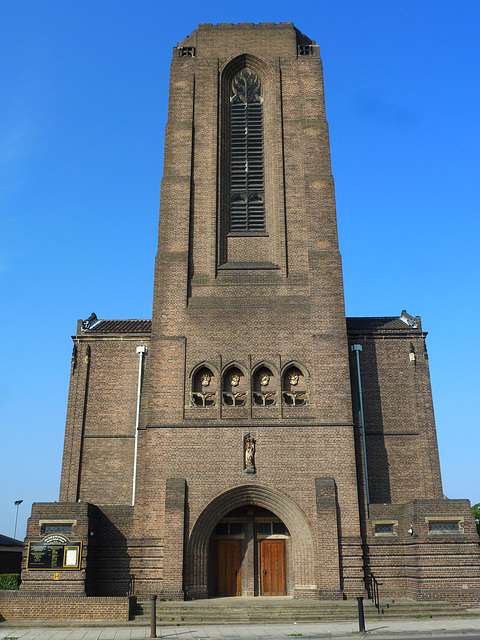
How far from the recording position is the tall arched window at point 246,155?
26.2 metres

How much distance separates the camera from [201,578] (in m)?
20.8

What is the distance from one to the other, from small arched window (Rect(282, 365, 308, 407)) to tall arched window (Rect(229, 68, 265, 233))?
6144mm

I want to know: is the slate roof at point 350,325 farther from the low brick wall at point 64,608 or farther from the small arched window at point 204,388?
the low brick wall at point 64,608

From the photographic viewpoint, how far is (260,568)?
2205 cm

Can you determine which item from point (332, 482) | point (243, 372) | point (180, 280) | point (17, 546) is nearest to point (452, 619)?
point (332, 482)

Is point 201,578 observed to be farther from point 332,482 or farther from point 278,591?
point 332,482

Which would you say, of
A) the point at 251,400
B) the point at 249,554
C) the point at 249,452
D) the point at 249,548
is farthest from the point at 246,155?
the point at 249,554

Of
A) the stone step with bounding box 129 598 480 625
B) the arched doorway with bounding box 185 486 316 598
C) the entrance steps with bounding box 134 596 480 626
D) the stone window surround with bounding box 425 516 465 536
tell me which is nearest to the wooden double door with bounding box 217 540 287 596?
the arched doorway with bounding box 185 486 316 598

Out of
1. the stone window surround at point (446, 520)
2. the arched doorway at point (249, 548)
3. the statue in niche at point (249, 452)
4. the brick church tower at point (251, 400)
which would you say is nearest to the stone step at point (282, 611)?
the brick church tower at point (251, 400)

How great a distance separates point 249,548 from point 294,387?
5673 millimetres

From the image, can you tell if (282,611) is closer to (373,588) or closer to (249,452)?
(373,588)

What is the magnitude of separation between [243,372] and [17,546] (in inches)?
698

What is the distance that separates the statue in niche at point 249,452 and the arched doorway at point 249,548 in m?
0.71

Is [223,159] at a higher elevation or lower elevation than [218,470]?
higher
